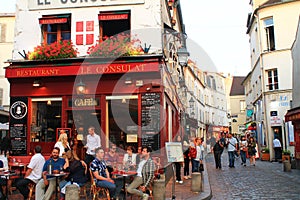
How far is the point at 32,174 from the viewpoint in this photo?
8.12 meters

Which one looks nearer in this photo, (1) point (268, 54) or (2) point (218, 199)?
(2) point (218, 199)

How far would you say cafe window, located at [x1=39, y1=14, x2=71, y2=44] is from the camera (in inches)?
520

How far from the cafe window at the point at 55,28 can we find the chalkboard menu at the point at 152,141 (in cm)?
513

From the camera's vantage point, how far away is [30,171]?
26.3 feet

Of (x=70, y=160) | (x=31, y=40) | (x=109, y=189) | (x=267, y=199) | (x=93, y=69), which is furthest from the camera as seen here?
(x=31, y=40)

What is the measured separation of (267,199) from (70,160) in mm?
5276

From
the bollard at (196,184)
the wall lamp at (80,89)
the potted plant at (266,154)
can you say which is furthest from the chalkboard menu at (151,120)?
the potted plant at (266,154)

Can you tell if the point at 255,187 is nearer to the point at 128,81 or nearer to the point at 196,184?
the point at 196,184

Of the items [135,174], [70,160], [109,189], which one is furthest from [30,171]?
[135,174]

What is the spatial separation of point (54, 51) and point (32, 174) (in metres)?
5.80

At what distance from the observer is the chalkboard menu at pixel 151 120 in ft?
39.3

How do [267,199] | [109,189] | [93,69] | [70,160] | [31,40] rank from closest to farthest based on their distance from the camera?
[109,189]
[70,160]
[267,199]
[93,69]
[31,40]

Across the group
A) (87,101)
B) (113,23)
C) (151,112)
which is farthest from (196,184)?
(113,23)

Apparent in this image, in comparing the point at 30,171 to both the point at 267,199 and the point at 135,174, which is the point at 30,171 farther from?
the point at 267,199
